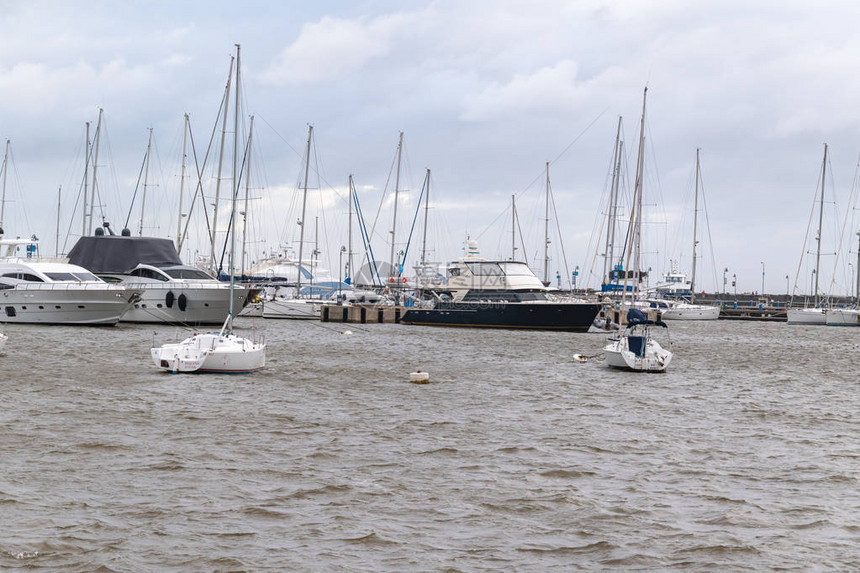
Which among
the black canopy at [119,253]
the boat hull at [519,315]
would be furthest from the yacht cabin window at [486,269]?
the black canopy at [119,253]

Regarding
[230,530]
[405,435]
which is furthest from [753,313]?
[230,530]

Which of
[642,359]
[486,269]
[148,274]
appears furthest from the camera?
[486,269]

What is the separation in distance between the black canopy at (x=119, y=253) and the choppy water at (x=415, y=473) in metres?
27.8

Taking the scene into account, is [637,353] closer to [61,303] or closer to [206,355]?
[206,355]

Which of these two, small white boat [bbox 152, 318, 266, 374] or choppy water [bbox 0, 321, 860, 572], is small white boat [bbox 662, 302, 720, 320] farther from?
small white boat [bbox 152, 318, 266, 374]

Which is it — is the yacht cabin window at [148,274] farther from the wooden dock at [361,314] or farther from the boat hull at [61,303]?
the wooden dock at [361,314]

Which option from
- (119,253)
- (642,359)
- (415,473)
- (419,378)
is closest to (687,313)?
(119,253)

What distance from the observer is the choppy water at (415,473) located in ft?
34.0

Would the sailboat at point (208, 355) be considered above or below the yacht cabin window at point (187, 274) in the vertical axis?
below

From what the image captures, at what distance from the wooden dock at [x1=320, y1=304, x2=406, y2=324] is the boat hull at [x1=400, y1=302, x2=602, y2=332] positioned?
815 cm

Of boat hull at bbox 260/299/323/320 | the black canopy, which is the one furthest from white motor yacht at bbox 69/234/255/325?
boat hull at bbox 260/299/323/320

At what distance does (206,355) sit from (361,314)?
160 ft

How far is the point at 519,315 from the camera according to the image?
63312 millimetres

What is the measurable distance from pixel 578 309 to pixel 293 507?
5077 centimetres
